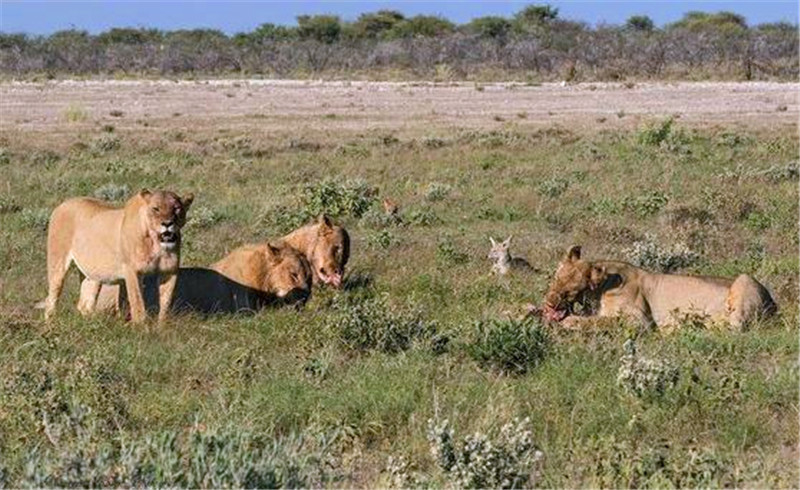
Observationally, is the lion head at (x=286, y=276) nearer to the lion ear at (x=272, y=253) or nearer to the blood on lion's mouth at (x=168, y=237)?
the lion ear at (x=272, y=253)

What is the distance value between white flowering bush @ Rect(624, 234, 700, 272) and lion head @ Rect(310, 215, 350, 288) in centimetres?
311

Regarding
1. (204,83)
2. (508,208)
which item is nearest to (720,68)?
(204,83)

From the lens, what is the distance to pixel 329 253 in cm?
1284

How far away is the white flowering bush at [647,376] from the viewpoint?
7992 mm

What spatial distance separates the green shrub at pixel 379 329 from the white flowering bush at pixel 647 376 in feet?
5.49

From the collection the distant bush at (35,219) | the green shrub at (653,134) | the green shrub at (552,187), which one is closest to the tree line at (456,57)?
the green shrub at (653,134)

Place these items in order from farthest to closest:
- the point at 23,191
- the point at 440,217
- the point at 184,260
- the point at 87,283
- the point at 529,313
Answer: the point at 23,191 → the point at 440,217 → the point at 184,260 → the point at 87,283 → the point at 529,313

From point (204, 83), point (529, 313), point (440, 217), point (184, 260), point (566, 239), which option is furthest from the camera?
point (204, 83)

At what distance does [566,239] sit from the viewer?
55.8 ft

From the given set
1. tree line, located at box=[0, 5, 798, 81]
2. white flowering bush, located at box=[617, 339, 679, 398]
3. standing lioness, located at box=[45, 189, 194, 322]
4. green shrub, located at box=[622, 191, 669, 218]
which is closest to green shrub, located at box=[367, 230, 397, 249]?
green shrub, located at box=[622, 191, 669, 218]

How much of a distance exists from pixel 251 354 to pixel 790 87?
43342mm

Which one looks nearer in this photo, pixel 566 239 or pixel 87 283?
pixel 87 283

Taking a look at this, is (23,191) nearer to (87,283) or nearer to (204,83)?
(87,283)

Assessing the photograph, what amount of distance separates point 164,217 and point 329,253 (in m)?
2.49
